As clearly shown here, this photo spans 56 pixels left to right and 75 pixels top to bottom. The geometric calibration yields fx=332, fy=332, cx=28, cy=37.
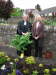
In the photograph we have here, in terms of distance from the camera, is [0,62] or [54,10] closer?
[0,62]

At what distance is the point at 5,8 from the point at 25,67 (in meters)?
15.6

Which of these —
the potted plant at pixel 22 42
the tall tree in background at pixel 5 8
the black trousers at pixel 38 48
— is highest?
the tall tree in background at pixel 5 8

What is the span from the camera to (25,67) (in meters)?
8.95

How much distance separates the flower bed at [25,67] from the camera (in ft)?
28.6

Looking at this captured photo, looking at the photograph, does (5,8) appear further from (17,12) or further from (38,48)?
(38,48)

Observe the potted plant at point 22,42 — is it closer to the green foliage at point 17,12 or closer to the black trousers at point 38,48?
the black trousers at point 38,48

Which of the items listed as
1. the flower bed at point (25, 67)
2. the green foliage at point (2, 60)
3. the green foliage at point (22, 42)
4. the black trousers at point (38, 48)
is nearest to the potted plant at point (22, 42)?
the green foliage at point (22, 42)

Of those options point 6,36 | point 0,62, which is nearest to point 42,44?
point 6,36

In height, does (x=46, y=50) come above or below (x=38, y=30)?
below

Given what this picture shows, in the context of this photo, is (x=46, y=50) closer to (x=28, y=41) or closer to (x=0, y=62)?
(x=28, y=41)

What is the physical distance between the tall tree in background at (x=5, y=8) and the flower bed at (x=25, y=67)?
14.6 meters

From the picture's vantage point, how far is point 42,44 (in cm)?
1287

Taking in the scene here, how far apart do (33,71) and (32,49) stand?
3.56 metres

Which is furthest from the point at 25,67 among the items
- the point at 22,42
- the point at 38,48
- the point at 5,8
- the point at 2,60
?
the point at 5,8
